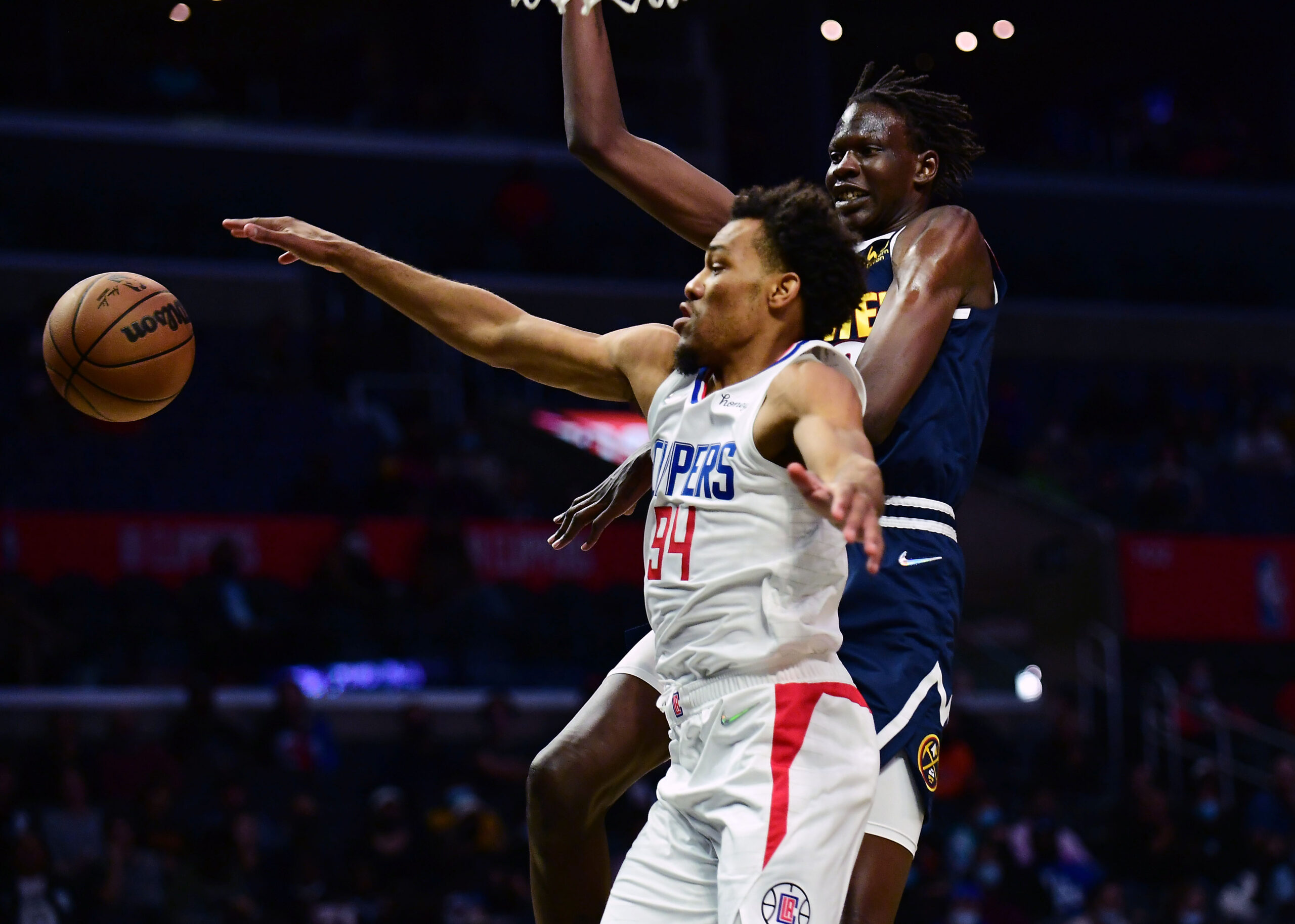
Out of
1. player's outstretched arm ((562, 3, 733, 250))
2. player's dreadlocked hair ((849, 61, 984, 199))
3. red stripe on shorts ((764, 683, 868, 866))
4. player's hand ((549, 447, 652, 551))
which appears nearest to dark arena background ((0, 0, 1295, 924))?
player's dreadlocked hair ((849, 61, 984, 199))

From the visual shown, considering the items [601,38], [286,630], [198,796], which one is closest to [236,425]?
A: [286,630]

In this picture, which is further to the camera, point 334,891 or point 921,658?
point 334,891

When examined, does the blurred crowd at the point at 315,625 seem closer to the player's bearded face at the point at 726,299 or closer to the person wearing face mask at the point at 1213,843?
the person wearing face mask at the point at 1213,843

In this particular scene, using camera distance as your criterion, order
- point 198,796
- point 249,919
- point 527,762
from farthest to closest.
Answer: point 527,762 < point 198,796 < point 249,919

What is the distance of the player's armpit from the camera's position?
145 inches

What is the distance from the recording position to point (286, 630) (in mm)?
12109

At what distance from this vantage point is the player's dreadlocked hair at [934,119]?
414 cm

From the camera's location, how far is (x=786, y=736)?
3352mm

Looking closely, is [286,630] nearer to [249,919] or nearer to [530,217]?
[249,919]

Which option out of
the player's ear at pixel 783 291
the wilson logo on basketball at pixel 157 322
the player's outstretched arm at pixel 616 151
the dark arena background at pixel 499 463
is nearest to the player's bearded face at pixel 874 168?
the player's outstretched arm at pixel 616 151

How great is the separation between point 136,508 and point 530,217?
799cm

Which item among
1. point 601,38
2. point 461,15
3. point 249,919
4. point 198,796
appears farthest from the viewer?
point 461,15

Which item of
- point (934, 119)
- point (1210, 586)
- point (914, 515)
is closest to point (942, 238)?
point (934, 119)

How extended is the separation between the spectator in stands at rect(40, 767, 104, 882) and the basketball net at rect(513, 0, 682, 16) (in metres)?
7.09
